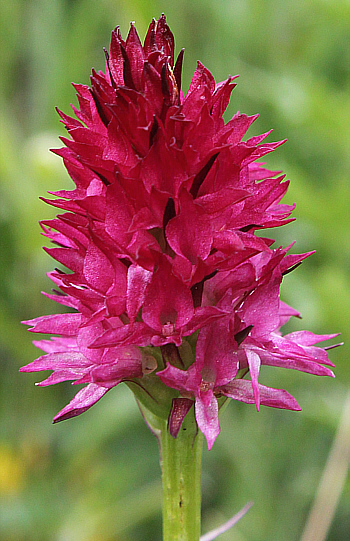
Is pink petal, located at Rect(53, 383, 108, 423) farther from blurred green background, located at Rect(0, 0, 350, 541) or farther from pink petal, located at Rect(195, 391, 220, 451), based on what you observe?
blurred green background, located at Rect(0, 0, 350, 541)

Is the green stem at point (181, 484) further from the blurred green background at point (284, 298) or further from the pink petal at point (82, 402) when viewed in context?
the blurred green background at point (284, 298)

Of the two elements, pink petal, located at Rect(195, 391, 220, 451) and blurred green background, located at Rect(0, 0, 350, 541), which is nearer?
pink petal, located at Rect(195, 391, 220, 451)

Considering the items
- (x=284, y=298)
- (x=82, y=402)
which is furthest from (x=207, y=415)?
(x=284, y=298)

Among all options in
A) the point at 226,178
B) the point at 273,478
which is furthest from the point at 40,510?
the point at 226,178

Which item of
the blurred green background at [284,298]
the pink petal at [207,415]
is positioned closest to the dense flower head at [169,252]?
the pink petal at [207,415]

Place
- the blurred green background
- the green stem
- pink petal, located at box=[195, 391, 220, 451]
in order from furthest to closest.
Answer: the blurred green background, the green stem, pink petal, located at box=[195, 391, 220, 451]

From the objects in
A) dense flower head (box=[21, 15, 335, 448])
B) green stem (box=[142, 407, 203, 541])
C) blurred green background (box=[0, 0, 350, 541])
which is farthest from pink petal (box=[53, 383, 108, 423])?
blurred green background (box=[0, 0, 350, 541])
